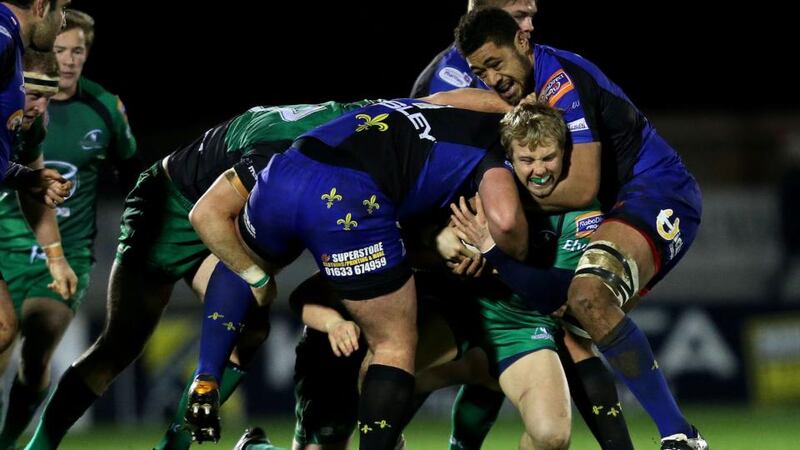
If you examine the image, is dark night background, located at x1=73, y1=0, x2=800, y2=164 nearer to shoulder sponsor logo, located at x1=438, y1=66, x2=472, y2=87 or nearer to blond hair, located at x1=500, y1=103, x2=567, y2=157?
shoulder sponsor logo, located at x1=438, y1=66, x2=472, y2=87

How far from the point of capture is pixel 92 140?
7562mm

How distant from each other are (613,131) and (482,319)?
1039mm

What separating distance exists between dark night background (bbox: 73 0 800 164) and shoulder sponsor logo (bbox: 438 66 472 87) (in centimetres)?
1073

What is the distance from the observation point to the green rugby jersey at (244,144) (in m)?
5.82

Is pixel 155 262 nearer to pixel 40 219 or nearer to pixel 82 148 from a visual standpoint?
pixel 40 219

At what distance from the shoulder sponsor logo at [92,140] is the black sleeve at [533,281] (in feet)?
10.2

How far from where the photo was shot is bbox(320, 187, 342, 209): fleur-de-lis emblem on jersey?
5.08 metres

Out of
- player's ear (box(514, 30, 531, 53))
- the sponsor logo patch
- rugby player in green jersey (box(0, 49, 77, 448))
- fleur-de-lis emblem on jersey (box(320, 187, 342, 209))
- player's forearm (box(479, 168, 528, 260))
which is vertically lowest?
rugby player in green jersey (box(0, 49, 77, 448))

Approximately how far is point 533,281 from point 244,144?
1.54m

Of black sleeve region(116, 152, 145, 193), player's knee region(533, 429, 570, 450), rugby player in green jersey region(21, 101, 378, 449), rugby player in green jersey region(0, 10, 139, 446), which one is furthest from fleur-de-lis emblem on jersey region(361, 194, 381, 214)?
black sleeve region(116, 152, 145, 193)

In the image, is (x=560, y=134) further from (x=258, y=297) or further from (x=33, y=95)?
(x=33, y=95)

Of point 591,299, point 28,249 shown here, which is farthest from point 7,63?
point 591,299

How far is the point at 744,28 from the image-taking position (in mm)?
20375

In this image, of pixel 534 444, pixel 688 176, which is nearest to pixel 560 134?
pixel 688 176
